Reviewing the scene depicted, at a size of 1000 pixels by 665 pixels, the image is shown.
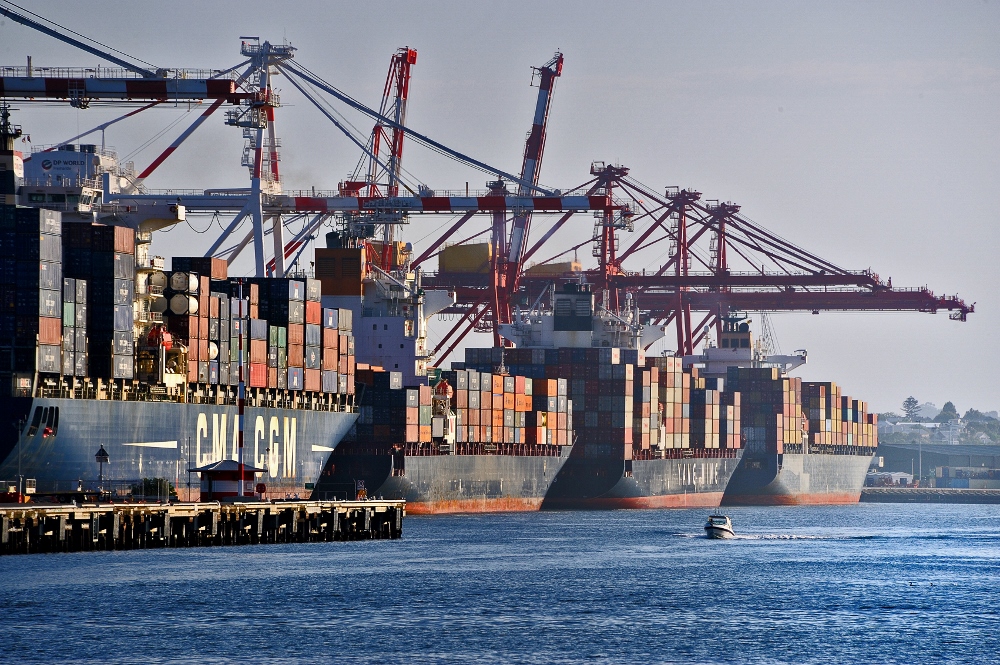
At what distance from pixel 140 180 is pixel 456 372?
2223cm

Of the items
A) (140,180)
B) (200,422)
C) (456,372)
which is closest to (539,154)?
(456,372)

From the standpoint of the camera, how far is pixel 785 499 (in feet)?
502

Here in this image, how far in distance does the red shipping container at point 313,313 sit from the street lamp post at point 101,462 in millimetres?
19067

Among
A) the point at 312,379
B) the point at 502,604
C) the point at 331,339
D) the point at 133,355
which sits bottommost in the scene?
the point at 502,604

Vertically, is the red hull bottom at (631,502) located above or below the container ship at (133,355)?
below

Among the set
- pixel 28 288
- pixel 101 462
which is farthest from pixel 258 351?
pixel 101 462

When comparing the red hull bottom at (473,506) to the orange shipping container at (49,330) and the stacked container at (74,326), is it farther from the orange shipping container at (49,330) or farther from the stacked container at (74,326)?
the orange shipping container at (49,330)

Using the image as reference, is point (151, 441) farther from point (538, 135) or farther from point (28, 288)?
point (538, 135)

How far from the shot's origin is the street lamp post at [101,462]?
6981 centimetres

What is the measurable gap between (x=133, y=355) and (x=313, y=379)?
17421 mm

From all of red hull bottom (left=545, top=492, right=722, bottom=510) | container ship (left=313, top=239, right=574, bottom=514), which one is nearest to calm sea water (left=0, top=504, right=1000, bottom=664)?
container ship (left=313, top=239, right=574, bottom=514)

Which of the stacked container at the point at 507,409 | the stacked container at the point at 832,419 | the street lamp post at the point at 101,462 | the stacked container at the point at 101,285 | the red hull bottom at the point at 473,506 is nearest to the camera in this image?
the street lamp post at the point at 101,462

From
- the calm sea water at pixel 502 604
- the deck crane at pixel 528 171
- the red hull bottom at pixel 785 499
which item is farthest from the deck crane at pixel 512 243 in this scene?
the calm sea water at pixel 502 604

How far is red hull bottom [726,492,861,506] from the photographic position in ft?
494
